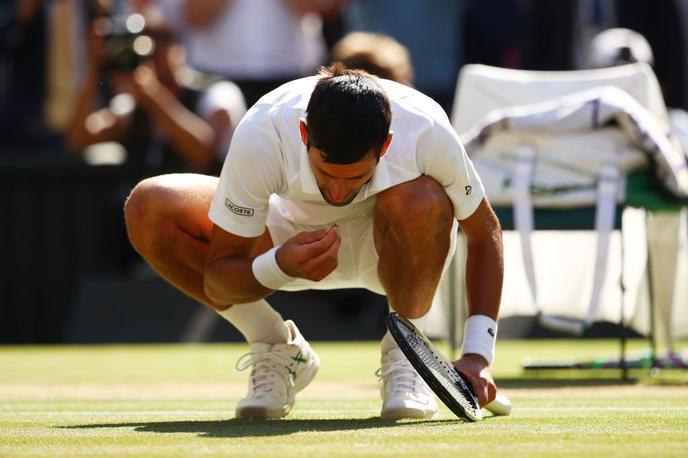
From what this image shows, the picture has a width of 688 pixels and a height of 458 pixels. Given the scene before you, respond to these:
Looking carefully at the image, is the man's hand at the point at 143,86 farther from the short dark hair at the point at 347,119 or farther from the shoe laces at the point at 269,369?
the short dark hair at the point at 347,119

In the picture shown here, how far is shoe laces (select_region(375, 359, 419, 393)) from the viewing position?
140 inches

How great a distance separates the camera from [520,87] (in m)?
5.80

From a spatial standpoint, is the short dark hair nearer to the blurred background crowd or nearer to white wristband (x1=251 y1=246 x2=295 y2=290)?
white wristband (x1=251 y1=246 x2=295 y2=290)

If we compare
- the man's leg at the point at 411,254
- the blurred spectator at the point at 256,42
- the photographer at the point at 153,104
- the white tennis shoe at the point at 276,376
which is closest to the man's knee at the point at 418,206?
the man's leg at the point at 411,254

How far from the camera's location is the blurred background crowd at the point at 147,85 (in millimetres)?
7898

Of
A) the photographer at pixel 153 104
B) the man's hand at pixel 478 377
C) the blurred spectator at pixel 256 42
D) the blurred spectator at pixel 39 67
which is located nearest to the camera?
the man's hand at pixel 478 377

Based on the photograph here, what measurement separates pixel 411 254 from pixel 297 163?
35 centimetres

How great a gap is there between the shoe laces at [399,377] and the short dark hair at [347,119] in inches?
26.1

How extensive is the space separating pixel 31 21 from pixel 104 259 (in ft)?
7.50

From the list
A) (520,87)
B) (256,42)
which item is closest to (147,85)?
(256,42)

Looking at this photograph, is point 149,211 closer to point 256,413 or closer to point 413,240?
point 256,413

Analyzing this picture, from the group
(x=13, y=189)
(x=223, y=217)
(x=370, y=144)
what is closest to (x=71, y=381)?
(x=223, y=217)

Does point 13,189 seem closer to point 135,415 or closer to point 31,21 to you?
point 31,21

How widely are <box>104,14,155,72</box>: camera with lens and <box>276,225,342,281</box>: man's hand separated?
180 inches
